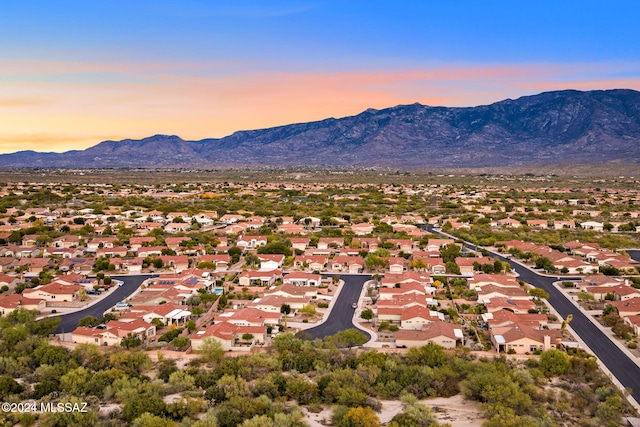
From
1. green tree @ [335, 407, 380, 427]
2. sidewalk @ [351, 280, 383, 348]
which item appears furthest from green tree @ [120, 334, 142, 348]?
green tree @ [335, 407, 380, 427]

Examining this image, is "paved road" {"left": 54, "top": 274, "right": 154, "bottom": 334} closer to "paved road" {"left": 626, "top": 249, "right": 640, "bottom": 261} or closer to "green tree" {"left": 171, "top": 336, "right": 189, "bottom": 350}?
"green tree" {"left": 171, "top": 336, "right": 189, "bottom": 350}

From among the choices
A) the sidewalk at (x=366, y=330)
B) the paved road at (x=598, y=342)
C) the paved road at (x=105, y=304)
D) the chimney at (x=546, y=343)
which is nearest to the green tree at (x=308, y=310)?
the sidewalk at (x=366, y=330)

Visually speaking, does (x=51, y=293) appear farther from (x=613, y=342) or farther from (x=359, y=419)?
(x=613, y=342)

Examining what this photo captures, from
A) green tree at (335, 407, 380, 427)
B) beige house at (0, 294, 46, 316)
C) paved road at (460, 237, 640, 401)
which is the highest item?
beige house at (0, 294, 46, 316)

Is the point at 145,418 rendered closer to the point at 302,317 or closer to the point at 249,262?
the point at 302,317

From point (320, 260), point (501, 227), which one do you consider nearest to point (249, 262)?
point (320, 260)

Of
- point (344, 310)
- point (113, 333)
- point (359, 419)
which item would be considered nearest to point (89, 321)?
point (113, 333)

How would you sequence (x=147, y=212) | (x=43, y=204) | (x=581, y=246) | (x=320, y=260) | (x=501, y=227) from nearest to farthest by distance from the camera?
(x=320, y=260), (x=581, y=246), (x=501, y=227), (x=147, y=212), (x=43, y=204)
